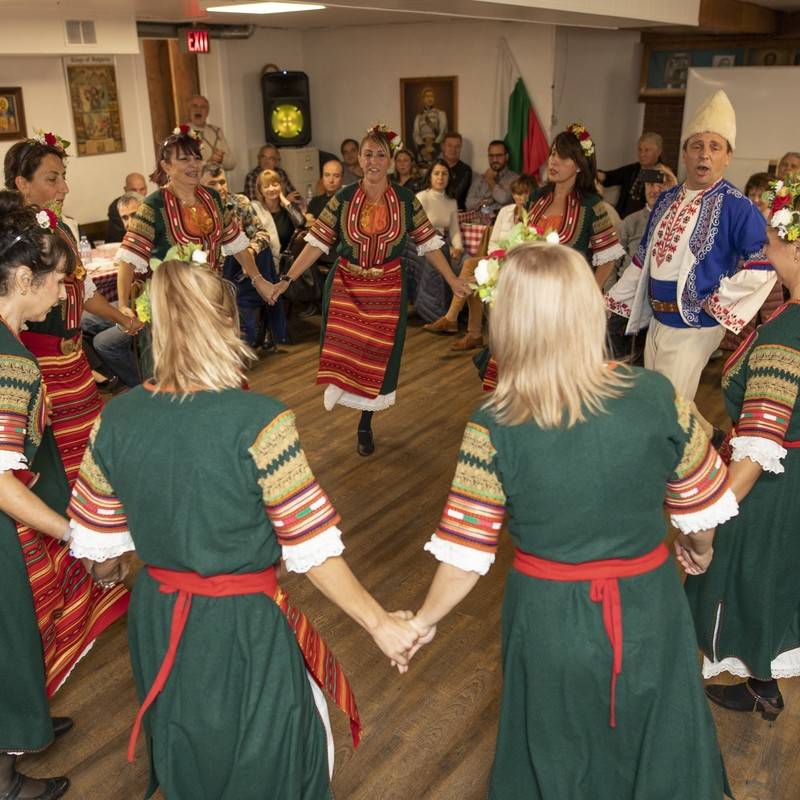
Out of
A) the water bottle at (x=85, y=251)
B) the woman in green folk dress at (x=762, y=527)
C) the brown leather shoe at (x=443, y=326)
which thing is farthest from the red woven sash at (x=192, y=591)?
the brown leather shoe at (x=443, y=326)

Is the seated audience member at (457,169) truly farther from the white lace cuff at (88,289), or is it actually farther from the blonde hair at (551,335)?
the blonde hair at (551,335)

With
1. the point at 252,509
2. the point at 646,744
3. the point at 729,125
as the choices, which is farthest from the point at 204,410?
the point at 729,125

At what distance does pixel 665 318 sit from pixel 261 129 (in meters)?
6.15

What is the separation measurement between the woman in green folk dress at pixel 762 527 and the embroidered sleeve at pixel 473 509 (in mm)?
709

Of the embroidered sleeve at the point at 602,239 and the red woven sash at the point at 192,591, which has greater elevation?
the embroidered sleeve at the point at 602,239

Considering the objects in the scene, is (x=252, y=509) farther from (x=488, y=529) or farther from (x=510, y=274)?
(x=510, y=274)

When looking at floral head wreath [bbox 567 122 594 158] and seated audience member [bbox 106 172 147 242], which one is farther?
seated audience member [bbox 106 172 147 242]

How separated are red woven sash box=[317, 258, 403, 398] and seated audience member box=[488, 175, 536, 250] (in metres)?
0.57

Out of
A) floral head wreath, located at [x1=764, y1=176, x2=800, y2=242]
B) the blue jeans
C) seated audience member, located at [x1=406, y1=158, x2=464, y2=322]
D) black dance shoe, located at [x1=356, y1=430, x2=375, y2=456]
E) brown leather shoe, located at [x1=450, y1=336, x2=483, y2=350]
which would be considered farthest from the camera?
seated audience member, located at [x1=406, y1=158, x2=464, y2=322]

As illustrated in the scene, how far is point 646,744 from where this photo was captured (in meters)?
1.56

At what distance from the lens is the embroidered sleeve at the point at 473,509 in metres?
1.46

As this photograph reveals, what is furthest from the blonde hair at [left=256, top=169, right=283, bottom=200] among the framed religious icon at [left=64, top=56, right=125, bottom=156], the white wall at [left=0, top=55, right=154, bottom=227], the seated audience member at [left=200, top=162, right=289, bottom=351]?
the framed religious icon at [left=64, top=56, right=125, bottom=156]

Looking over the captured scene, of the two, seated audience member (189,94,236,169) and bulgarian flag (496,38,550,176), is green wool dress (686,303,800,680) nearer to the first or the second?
bulgarian flag (496,38,550,176)

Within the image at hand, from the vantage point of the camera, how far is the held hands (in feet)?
5.69
